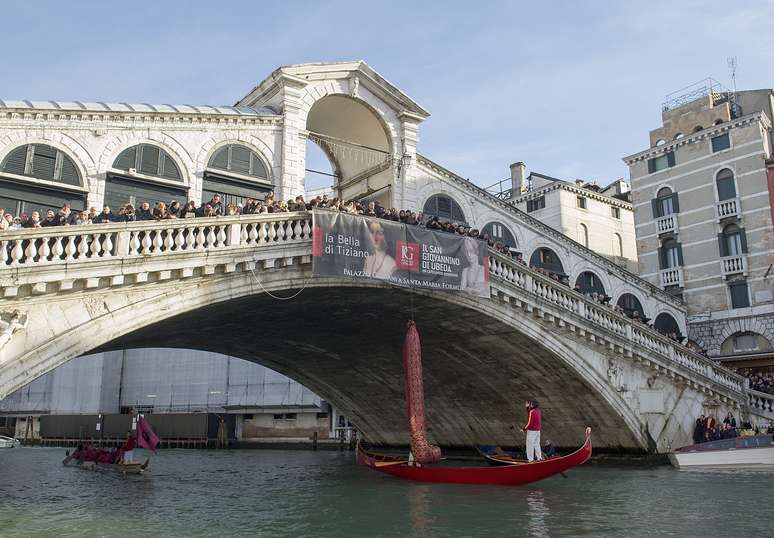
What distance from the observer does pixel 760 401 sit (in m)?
26.3

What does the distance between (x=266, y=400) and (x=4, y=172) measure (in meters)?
32.3

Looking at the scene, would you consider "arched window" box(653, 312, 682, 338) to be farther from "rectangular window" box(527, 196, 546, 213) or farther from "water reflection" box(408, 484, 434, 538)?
"water reflection" box(408, 484, 434, 538)

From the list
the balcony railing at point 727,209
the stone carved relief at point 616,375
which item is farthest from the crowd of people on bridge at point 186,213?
the balcony railing at point 727,209

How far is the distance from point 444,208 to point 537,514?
12.5 metres

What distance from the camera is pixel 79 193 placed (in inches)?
660

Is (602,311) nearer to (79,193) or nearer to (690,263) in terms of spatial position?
(690,263)

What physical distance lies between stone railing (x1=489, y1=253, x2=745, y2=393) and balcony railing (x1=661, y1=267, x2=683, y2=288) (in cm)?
698

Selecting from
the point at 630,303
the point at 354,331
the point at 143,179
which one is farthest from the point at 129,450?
the point at 630,303

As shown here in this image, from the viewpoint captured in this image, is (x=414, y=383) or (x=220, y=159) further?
(x=220, y=159)

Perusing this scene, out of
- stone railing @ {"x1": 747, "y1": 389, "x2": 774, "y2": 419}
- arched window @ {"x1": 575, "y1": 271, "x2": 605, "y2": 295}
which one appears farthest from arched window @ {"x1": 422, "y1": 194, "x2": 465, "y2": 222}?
stone railing @ {"x1": 747, "y1": 389, "x2": 774, "y2": 419}

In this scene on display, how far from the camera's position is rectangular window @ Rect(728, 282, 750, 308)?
30139mm

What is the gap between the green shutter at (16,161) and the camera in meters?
15.8

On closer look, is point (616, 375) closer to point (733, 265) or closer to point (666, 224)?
point (733, 265)

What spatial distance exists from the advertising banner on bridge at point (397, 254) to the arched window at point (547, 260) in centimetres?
775
